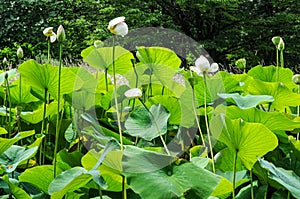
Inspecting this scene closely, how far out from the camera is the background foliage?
9266 millimetres

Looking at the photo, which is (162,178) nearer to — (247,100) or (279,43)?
(247,100)

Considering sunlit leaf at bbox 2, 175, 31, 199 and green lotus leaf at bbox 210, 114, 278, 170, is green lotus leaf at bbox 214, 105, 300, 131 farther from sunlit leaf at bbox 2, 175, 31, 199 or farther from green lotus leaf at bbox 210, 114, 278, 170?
sunlit leaf at bbox 2, 175, 31, 199

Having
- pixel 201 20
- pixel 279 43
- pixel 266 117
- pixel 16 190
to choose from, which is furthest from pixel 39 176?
pixel 201 20

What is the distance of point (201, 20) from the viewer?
1022 centimetres

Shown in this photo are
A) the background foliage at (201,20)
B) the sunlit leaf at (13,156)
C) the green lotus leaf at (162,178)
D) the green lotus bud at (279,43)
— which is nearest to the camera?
the green lotus leaf at (162,178)

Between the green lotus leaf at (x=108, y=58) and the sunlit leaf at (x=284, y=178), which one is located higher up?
the green lotus leaf at (x=108, y=58)

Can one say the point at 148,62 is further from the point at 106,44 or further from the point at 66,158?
the point at 66,158

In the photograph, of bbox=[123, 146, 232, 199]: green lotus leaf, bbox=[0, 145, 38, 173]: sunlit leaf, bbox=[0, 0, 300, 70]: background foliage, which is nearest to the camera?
bbox=[123, 146, 232, 199]: green lotus leaf

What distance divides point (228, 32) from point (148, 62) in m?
10.0

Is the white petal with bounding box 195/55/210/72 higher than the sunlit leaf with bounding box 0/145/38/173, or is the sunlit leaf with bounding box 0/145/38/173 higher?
the white petal with bounding box 195/55/210/72

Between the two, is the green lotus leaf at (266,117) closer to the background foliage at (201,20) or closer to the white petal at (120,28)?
the white petal at (120,28)

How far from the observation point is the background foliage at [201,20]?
927 centimetres

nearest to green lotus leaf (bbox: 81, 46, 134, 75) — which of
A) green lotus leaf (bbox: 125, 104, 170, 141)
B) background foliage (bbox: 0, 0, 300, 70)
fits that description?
green lotus leaf (bbox: 125, 104, 170, 141)

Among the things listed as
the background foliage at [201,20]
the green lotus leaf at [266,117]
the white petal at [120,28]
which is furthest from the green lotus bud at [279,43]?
the background foliage at [201,20]
